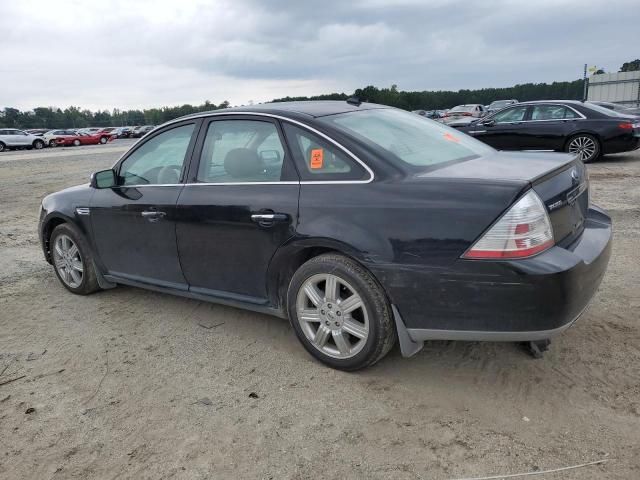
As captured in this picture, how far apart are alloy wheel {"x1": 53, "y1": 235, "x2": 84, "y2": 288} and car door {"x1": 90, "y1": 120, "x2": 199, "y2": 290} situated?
0.40m

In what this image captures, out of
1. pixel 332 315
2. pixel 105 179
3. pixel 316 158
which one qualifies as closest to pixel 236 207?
pixel 316 158

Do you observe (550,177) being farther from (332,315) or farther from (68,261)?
(68,261)

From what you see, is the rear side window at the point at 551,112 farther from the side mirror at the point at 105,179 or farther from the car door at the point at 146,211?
the side mirror at the point at 105,179

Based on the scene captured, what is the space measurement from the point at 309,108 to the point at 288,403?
1.95 meters

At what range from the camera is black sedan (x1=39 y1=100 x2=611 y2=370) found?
8.76 feet

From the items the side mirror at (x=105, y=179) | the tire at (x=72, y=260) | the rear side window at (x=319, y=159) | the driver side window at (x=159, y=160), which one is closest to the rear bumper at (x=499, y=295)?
the rear side window at (x=319, y=159)

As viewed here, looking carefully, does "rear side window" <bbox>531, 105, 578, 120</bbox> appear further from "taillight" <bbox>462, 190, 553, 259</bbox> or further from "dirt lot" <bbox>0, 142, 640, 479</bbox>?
"taillight" <bbox>462, 190, 553, 259</bbox>

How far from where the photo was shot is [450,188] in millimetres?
Answer: 2793

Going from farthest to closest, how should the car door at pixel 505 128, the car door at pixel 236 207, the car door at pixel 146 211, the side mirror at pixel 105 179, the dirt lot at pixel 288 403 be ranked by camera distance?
the car door at pixel 505 128
the side mirror at pixel 105 179
the car door at pixel 146 211
the car door at pixel 236 207
the dirt lot at pixel 288 403

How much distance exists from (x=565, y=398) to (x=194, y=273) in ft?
8.23

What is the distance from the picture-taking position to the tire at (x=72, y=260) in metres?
4.79

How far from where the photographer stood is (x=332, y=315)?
322 cm

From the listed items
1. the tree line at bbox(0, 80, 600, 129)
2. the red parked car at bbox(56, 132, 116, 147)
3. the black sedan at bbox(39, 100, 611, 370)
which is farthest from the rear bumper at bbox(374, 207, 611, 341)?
the tree line at bbox(0, 80, 600, 129)

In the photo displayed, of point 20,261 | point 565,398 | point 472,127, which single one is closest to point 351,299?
point 565,398
